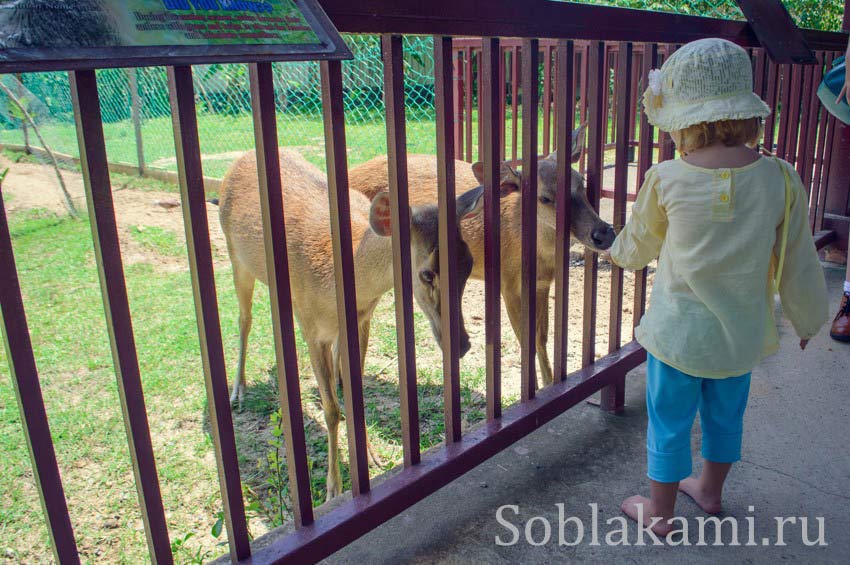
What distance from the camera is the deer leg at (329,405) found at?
3.47 m

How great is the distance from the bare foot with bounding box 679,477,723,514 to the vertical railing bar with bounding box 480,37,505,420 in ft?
2.41

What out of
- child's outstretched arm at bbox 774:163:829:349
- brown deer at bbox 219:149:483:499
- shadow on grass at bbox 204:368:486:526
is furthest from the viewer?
shadow on grass at bbox 204:368:486:526

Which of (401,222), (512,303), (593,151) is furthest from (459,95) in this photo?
(401,222)

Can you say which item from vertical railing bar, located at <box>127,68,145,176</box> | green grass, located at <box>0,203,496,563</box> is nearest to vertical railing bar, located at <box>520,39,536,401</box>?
green grass, located at <box>0,203,496,563</box>

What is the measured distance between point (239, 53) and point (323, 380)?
232 cm

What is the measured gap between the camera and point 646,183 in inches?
90.0

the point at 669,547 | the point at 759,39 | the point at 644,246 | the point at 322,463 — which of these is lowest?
the point at 322,463

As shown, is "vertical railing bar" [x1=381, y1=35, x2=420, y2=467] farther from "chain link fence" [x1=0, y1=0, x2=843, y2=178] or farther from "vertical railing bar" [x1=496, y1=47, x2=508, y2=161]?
"chain link fence" [x1=0, y1=0, x2=843, y2=178]

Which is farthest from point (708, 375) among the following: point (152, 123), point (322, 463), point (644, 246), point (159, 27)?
point (152, 123)

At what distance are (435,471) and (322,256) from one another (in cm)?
163

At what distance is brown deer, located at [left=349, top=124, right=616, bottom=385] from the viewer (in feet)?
12.3

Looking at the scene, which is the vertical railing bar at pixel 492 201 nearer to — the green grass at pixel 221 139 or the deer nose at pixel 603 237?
the deer nose at pixel 603 237

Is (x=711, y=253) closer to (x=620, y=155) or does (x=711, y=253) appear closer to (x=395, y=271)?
(x=395, y=271)

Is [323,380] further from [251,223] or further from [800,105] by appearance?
[800,105]
